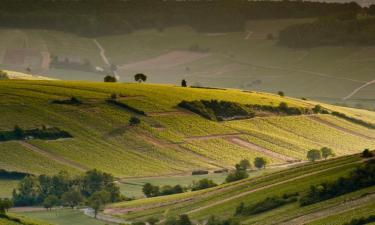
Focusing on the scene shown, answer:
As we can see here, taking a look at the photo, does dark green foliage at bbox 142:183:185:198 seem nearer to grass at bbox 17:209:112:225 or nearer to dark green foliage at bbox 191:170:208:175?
grass at bbox 17:209:112:225

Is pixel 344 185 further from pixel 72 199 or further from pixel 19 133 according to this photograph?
pixel 19 133

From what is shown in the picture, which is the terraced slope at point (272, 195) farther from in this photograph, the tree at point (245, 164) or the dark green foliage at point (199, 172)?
the tree at point (245, 164)

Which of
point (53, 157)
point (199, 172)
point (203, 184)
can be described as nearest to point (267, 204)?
point (203, 184)

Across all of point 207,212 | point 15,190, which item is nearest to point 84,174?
point 15,190

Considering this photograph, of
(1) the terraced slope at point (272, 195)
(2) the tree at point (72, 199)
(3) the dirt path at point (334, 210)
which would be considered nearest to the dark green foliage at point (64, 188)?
(2) the tree at point (72, 199)

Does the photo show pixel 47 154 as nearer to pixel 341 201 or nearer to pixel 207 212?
pixel 207 212
